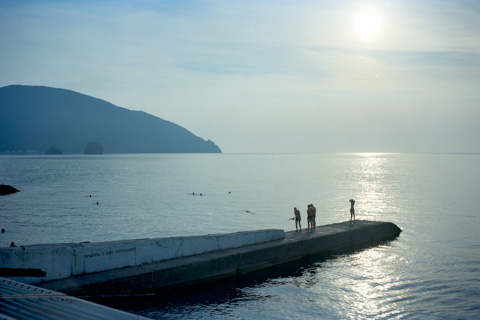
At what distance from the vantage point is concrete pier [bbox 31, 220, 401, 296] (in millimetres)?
15680

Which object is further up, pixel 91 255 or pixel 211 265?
pixel 91 255

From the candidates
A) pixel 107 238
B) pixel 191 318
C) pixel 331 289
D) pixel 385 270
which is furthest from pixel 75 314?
pixel 107 238

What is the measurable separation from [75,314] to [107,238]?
81.1ft

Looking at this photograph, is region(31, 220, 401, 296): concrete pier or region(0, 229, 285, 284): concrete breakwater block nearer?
region(0, 229, 285, 284): concrete breakwater block

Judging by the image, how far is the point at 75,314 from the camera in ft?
33.1

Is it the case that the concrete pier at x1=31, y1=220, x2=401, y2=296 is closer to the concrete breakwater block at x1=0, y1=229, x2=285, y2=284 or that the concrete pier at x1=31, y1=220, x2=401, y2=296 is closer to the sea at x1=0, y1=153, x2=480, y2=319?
the concrete breakwater block at x1=0, y1=229, x2=285, y2=284

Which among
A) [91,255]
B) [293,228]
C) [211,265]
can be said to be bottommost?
[293,228]

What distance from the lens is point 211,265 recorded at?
19.6 m

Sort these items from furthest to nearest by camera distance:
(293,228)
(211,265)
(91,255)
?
(293,228), (211,265), (91,255)

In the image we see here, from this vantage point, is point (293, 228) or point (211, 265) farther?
point (293, 228)

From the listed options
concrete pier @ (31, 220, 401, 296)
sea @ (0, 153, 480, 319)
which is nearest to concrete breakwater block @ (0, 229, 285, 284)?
concrete pier @ (31, 220, 401, 296)

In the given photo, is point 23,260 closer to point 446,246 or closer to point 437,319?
point 437,319

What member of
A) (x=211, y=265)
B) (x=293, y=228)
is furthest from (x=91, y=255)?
(x=293, y=228)

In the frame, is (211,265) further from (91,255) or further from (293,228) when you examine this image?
(293,228)
